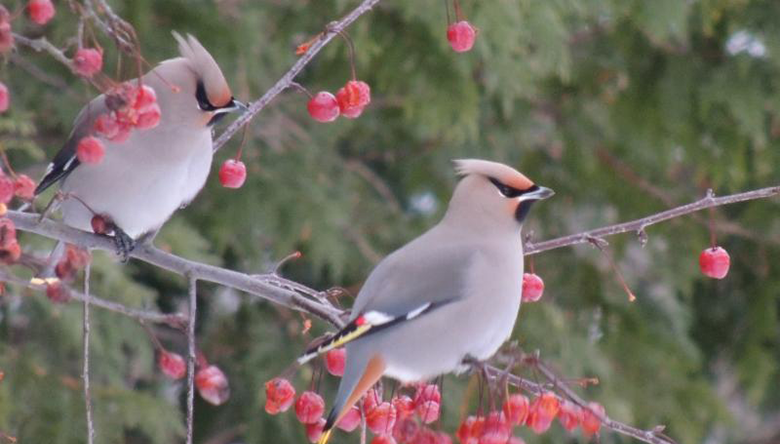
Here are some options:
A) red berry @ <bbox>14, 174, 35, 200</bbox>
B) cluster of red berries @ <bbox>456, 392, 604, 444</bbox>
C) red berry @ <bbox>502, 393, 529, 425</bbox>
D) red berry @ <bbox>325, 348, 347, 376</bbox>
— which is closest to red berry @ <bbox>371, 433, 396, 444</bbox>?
cluster of red berries @ <bbox>456, 392, 604, 444</bbox>

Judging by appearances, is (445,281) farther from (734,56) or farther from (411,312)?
(734,56)

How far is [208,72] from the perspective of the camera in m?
2.99

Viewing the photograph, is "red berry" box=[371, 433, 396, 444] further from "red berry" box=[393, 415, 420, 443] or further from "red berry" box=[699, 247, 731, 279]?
"red berry" box=[699, 247, 731, 279]

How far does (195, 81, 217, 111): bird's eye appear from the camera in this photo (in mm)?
3096

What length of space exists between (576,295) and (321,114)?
12.2 feet

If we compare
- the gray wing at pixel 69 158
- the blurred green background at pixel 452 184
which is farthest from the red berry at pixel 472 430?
the blurred green background at pixel 452 184

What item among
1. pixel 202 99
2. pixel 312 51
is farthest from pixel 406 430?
pixel 202 99

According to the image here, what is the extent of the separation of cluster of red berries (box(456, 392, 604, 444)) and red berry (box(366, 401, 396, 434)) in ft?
0.41

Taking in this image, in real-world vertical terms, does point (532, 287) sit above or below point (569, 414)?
above

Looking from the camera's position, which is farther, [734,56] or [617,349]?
[617,349]

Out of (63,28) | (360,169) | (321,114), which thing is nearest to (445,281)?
(321,114)

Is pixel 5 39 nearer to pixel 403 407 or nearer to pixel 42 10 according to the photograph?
pixel 42 10

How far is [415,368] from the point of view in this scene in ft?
9.08

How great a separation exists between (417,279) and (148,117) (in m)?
0.70
